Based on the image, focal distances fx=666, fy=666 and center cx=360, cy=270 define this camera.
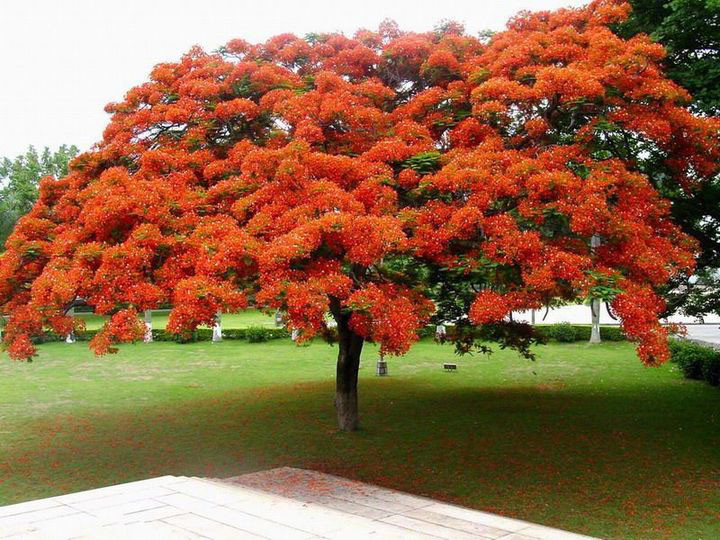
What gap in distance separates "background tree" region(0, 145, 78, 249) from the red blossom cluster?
112 feet

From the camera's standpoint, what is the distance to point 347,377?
529 inches

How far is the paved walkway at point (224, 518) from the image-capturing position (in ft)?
20.6

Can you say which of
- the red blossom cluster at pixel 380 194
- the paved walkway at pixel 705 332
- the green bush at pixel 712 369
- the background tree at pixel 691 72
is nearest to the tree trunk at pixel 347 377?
the red blossom cluster at pixel 380 194

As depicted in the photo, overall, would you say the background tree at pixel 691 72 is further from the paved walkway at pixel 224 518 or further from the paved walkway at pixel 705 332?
the paved walkway at pixel 705 332

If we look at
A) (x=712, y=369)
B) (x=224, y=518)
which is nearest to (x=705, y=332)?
(x=712, y=369)

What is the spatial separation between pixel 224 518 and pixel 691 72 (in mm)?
10638

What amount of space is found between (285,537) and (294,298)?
323 cm

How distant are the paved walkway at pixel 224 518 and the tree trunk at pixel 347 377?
4.81m

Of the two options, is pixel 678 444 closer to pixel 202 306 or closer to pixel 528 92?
pixel 528 92

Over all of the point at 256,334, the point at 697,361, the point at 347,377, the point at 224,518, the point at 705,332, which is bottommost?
the point at 224,518

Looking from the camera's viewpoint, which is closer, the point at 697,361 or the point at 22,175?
the point at 697,361

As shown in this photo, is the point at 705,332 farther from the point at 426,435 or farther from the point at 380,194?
the point at 380,194

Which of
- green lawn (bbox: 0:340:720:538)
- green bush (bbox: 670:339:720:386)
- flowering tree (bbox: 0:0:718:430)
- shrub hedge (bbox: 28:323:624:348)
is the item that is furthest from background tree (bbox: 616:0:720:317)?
shrub hedge (bbox: 28:323:624:348)

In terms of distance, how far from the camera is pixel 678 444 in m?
12.3
